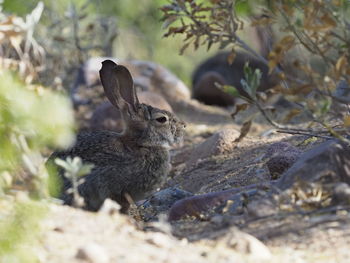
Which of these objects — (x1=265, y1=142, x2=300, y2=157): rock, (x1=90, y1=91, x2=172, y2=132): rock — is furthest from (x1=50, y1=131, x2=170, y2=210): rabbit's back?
(x1=90, y1=91, x2=172, y2=132): rock

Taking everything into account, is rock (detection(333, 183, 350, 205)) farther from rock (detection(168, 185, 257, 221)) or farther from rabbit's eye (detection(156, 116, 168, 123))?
rabbit's eye (detection(156, 116, 168, 123))

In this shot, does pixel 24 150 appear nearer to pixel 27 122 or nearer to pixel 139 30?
pixel 27 122

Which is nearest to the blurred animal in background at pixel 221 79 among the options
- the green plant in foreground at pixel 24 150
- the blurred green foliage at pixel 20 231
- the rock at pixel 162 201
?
the rock at pixel 162 201

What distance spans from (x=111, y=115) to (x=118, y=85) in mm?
3029

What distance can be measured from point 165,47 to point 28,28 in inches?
379

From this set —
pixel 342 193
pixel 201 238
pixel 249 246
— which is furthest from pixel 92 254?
pixel 342 193

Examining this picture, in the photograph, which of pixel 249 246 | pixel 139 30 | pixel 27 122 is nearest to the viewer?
pixel 27 122

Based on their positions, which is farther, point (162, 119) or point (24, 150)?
point (162, 119)

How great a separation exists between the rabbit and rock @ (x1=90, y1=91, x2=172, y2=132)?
2529 mm

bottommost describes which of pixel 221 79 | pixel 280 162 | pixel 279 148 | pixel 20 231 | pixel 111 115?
pixel 20 231

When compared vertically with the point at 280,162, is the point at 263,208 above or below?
below

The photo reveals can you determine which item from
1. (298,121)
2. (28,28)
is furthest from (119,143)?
(298,121)

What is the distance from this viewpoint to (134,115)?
18.6ft

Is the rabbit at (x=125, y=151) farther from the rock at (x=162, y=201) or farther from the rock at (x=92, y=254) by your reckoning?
the rock at (x=92, y=254)
